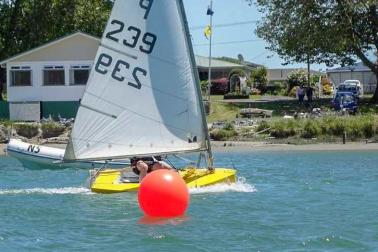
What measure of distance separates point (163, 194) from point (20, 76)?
36.7 metres

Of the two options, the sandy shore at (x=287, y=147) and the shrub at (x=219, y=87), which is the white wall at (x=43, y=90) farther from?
the shrub at (x=219, y=87)

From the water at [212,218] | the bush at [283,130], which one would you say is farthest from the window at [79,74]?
the water at [212,218]

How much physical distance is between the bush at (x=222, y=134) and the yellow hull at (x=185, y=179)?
20961mm

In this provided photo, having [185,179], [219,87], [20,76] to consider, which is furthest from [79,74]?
[185,179]

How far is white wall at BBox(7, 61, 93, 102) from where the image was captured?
50.9 meters

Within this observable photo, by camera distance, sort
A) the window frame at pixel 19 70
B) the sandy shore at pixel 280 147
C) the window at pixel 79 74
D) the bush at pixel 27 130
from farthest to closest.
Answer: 1. the window frame at pixel 19 70
2. the window at pixel 79 74
3. the bush at pixel 27 130
4. the sandy shore at pixel 280 147

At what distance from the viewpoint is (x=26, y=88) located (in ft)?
168

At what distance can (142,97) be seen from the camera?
2142 centimetres

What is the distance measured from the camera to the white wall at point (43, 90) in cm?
5091

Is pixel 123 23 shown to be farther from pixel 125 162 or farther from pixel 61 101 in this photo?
pixel 61 101

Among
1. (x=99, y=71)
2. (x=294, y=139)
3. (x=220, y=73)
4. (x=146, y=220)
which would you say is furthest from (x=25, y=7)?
(x=146, y=220)

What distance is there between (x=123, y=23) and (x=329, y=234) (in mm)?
7332

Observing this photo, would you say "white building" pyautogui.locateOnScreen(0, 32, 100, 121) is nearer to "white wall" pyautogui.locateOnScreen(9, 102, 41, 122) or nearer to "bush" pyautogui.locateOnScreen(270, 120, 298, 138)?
"white wall" pyautogui.locateOnScreen(9, 102, 41, 122)

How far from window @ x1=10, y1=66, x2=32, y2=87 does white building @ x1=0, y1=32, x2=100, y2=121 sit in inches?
2.3
